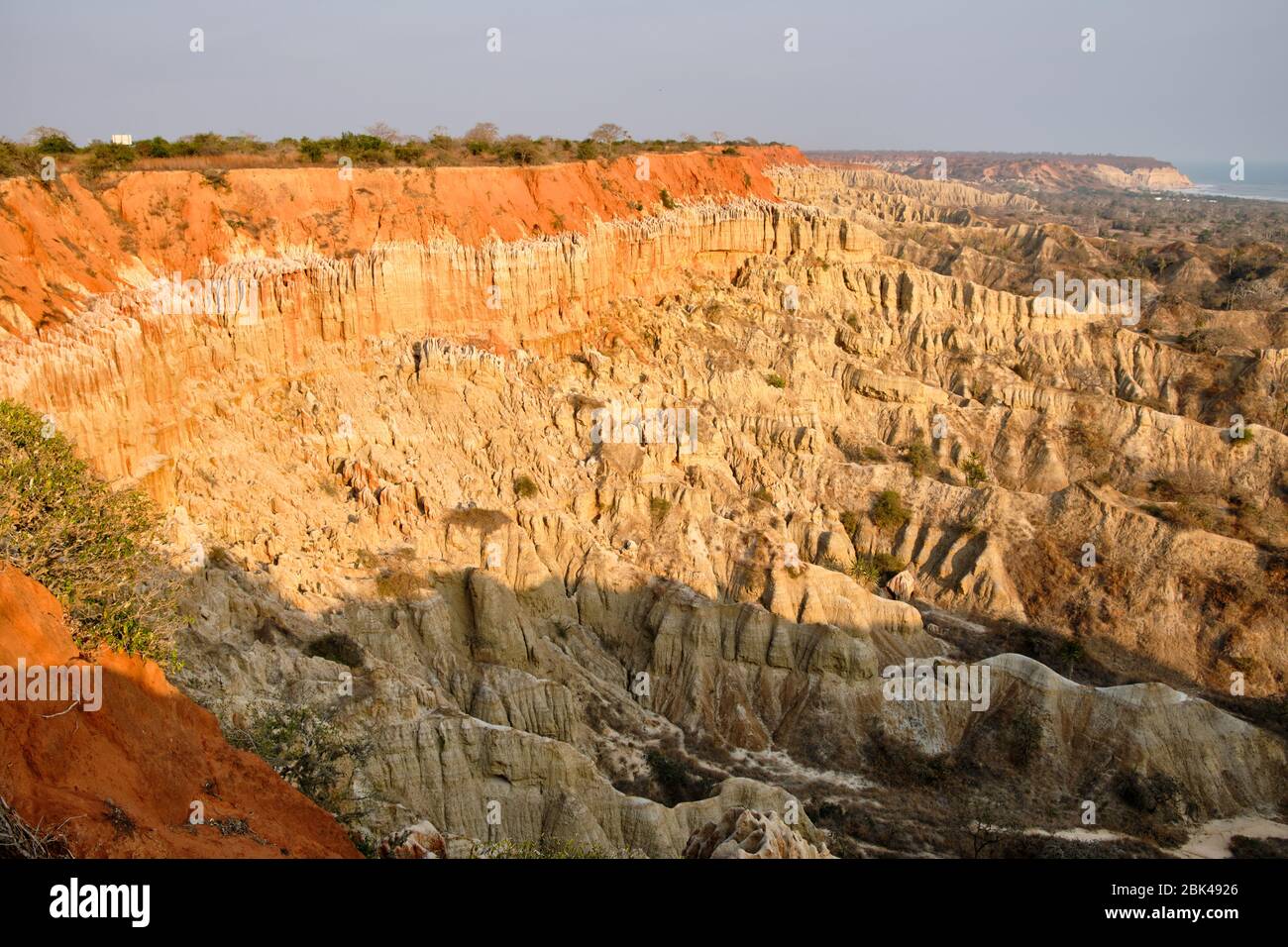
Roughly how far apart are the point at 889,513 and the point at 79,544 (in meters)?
32.6

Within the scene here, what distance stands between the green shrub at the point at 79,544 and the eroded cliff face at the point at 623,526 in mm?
3532

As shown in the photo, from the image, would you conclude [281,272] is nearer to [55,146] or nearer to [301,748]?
[55,146]

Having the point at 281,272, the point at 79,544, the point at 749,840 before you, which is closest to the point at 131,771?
the point at 79,544

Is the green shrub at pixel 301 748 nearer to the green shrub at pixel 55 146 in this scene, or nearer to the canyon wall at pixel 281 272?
the canyon wall at pixel 281 272

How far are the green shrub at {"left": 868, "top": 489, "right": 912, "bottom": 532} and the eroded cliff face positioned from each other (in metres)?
0.27

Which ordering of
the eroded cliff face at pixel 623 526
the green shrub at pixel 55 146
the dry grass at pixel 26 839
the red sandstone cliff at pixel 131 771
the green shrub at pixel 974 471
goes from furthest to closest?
the green shrub at pixel 974 471 → the green shrub at pixel 55 146 → the eroded cliff face at pixel 623 526 → the red sandstone cliff at pixel 131 771 → the dry grass at pixel 26 839

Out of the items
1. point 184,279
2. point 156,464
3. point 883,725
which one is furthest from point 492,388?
point 883,725

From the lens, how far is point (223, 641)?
21750mm

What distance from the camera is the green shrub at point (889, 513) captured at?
41.8 m

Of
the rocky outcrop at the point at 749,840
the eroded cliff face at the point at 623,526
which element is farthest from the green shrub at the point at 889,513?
the rocky outcrop at the point at 749,840

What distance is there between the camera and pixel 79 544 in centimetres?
1639
